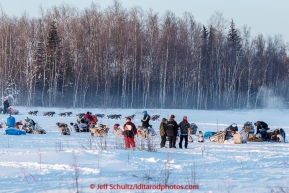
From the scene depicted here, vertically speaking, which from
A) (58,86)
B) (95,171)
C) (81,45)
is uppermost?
(81,45)

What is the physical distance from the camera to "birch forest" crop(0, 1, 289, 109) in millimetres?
54219

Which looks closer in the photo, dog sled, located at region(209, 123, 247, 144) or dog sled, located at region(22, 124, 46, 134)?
dog sled, located at region(209, 123, 247, 144)

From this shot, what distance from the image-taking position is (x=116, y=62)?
58.1 meters

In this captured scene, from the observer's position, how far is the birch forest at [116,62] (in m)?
54.2

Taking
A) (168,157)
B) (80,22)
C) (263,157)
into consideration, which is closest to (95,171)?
(168,157)

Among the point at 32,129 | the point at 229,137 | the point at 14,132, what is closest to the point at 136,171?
the point at 229,137

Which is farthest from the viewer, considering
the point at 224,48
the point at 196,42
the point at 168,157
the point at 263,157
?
the point at 224,48

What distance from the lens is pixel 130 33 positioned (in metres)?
56.9

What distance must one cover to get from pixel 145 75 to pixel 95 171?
46.9 metres

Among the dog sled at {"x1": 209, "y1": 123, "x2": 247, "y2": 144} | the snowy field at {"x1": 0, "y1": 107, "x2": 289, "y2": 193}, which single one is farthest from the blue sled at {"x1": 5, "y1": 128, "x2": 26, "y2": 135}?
the dog sled at {"x1": 209, "y1": 123, "x2": 247, "y2": 144}

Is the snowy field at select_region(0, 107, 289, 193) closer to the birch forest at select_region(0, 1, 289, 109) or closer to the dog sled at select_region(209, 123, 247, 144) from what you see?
the dog sled at select_region(209, 123, 247, 144)

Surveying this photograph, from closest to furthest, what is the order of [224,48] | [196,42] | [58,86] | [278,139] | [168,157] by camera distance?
1. [168,157]
2. [278,139]
3. [58,86]
4. [196,42]
5. [224,48]

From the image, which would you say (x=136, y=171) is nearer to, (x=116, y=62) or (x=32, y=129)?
(x=32, y=129)

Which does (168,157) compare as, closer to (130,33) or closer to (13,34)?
(130,33)
